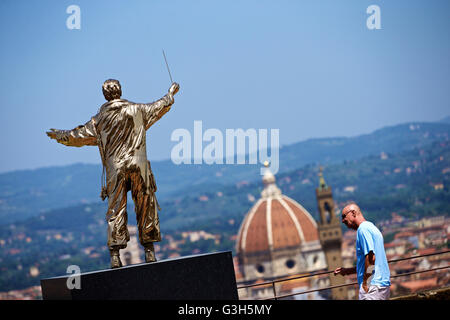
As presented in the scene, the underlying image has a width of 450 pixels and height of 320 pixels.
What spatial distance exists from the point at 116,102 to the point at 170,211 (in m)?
167

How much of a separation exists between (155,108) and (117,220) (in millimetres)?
1075

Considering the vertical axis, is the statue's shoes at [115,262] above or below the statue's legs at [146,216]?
below

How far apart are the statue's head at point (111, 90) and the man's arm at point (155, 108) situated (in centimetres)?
22

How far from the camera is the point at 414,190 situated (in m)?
127

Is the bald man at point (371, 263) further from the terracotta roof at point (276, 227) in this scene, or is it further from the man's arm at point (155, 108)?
the terracotta roof at point (276, 227)

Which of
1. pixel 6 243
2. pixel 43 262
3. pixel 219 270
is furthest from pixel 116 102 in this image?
pixel 6 243

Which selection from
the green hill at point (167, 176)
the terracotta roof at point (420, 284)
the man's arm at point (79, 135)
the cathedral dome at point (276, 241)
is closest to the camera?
the man's arm at point (79, 135)

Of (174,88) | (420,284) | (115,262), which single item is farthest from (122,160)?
(420,284)

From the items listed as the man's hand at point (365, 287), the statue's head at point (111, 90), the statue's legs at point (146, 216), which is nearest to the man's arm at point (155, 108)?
the statue's head at point (111, 90)

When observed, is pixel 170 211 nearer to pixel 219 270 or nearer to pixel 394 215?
pixel 394 215

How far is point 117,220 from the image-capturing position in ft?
20.5

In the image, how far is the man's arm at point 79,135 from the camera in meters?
6.46

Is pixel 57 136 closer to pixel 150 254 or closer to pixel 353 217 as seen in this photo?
pixel 150 254

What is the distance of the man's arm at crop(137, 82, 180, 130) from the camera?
21.3 feet
